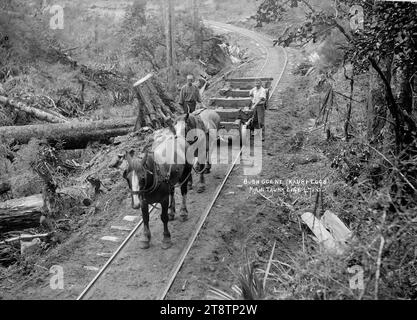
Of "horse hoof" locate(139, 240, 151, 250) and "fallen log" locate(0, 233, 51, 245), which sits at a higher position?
"horse hoof" locate(139, 240, 151, 250)

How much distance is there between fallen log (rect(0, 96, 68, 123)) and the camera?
13.2 metres

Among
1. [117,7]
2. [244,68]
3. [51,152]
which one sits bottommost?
[51,152]

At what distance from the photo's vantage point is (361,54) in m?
6.57

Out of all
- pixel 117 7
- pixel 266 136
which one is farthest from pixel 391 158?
pixel 117 7

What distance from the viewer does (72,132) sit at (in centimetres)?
1196

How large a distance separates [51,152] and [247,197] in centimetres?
533

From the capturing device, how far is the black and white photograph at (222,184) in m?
5.76

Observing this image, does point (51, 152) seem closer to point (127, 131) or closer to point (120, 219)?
point (127, 131)

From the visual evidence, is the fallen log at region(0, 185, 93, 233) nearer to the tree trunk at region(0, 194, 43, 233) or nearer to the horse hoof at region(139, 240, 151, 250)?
the tree trunk at region(0, 194, 43, 233)

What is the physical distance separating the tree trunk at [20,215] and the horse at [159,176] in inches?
89.0

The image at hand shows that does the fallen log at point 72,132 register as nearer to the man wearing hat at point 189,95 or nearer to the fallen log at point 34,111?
the fallen log at point 34,111

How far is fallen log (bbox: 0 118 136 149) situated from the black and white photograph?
1.5 inches
